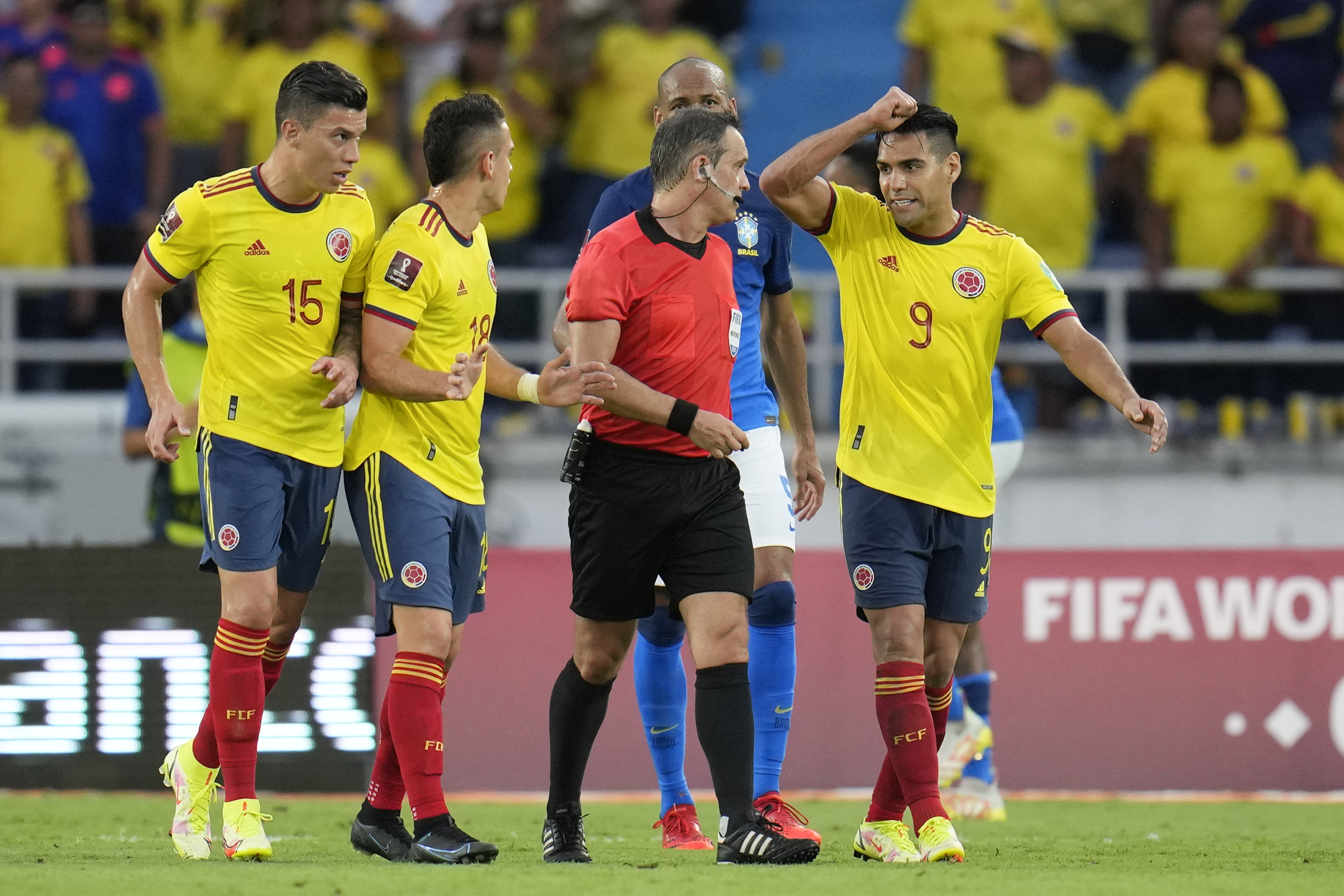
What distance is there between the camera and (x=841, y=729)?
9.22m

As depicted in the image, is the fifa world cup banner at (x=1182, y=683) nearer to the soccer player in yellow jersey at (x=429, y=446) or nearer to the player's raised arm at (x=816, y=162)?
the player's raised arm at (x=816, y=162)

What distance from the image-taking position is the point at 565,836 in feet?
19.1

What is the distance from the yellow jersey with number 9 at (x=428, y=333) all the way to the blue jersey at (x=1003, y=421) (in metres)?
2.99

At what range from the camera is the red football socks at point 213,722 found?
6.01 m

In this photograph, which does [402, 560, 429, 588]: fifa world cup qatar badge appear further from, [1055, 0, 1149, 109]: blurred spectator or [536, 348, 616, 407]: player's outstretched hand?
[1055, 0, 1149, 109]: blurred spectator

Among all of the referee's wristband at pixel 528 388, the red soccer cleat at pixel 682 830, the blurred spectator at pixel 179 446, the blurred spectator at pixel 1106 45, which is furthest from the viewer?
the blurred spectator at pixel 1106 45

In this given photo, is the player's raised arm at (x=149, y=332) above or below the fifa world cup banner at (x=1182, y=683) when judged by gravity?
above

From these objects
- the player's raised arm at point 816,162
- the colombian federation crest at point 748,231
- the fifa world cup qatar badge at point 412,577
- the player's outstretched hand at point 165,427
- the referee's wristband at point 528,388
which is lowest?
the fifa world cup qatar badge at point 412,577

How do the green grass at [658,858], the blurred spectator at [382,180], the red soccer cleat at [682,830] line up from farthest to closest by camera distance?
the blurred spectator at [382,180] → the red soccer cleat at [682,830] → the green grass at [658,858]

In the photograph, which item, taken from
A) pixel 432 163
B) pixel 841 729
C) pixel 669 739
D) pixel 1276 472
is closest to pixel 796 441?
pixel 669 739

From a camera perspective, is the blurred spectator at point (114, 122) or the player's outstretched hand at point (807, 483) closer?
the player's outstretched hand at point (807, 483)

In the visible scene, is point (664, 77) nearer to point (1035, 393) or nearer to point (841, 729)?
point (841, 729)

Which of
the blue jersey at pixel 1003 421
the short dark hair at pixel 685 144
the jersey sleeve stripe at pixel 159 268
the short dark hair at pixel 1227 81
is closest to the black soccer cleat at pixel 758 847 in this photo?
the short dark hair at pixel 685 144

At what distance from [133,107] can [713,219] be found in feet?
23.7
